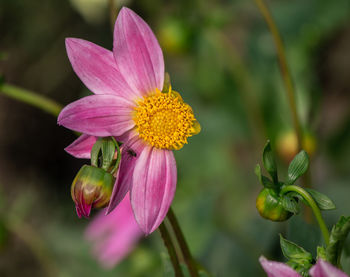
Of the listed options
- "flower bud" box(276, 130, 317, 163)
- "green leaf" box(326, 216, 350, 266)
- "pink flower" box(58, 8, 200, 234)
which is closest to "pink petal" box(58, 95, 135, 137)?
"pink flower" box(58, 8, 200, 234)

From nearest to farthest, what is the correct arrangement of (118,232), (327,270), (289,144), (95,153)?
(327,270) < (95,153) < (118,232) < (289,144)

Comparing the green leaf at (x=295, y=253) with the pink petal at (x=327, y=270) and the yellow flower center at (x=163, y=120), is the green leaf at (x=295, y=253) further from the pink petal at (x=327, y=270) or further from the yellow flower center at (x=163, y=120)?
the yellow flower center at (x=163, y=120)

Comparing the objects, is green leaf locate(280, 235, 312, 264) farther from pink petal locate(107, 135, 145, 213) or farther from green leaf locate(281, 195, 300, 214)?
pink petal locate(107, 135, 145, 213)

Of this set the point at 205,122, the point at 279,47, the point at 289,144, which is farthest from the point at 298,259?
the point at 205,122

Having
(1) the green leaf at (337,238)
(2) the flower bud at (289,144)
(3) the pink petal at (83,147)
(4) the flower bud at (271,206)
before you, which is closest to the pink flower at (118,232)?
(2) the flower bud at (289,144)

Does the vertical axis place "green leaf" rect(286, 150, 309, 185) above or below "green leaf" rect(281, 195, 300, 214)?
above

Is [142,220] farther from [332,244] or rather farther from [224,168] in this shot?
[224,168]

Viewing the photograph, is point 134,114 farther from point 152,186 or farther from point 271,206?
point 271,206
